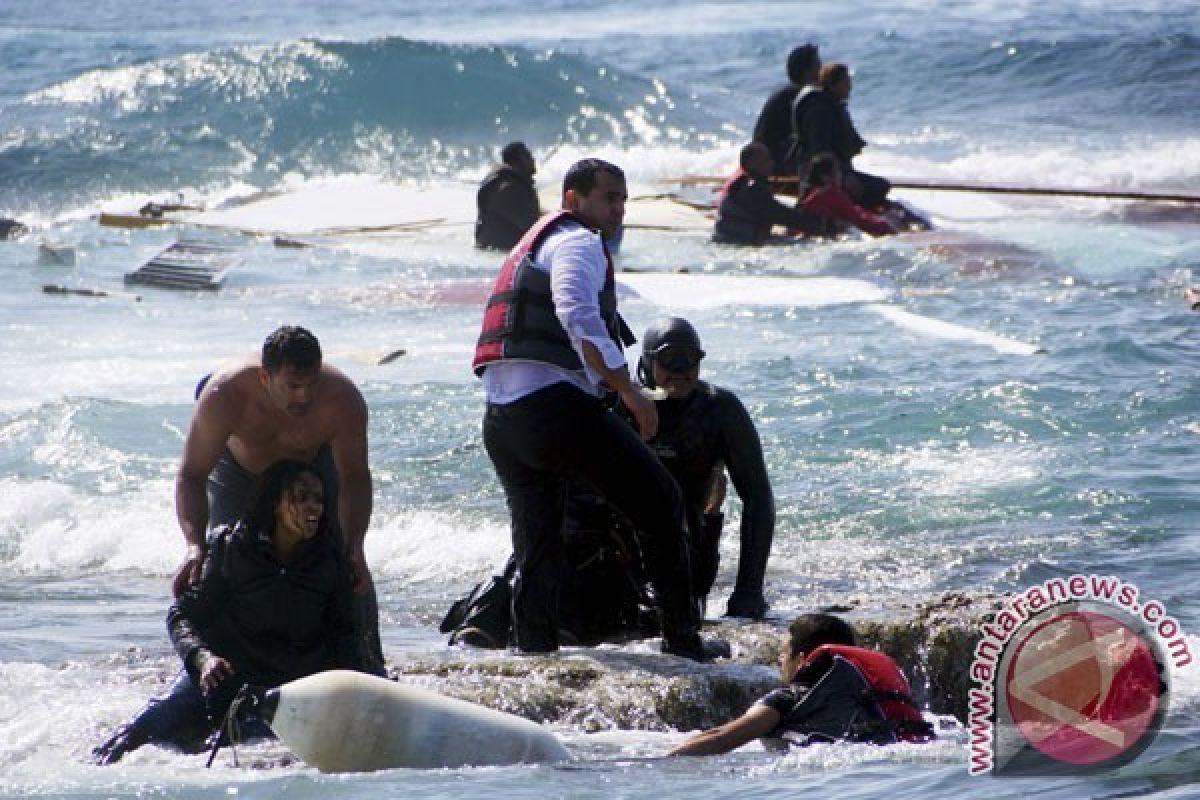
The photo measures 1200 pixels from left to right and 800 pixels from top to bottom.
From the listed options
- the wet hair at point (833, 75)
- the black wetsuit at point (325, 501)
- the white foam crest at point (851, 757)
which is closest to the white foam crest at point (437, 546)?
the black wetsuit at point (325, 501)

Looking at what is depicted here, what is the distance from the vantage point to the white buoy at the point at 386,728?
5973 millimetres

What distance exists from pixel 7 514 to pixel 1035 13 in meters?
31.0

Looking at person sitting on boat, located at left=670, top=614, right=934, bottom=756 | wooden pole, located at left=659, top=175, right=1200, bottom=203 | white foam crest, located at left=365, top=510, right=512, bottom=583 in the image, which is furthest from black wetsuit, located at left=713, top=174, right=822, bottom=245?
person sitting on boat, located at left=670, top=614, right=934, bottom=756

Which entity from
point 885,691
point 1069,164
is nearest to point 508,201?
point 1069,164

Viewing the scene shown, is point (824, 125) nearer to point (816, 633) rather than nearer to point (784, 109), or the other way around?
point (784, 109)

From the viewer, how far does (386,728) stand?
19.9 ft

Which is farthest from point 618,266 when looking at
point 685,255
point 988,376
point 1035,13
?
point 1035,13

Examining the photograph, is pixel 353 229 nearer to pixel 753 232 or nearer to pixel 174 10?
pixel 753 232

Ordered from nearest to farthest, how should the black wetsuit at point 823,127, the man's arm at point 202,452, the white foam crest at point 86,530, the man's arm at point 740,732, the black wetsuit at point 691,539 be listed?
1. the man's arm at point 740,732
2. the man's arm at point 202,452
3. the black wetsuit at point 691,539
4. the white foam crest at point 86,530
5. the black wetsuit at point 823,127

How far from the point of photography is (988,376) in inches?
527

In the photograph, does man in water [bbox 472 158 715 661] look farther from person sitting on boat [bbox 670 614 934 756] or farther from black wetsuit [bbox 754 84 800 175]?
black wetsuit [bbox 754 84 800 175]

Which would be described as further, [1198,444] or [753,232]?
[753,232]

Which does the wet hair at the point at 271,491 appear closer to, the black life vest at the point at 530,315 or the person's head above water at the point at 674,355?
the black life vest at the point at 530,315

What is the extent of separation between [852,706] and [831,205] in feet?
40.3
